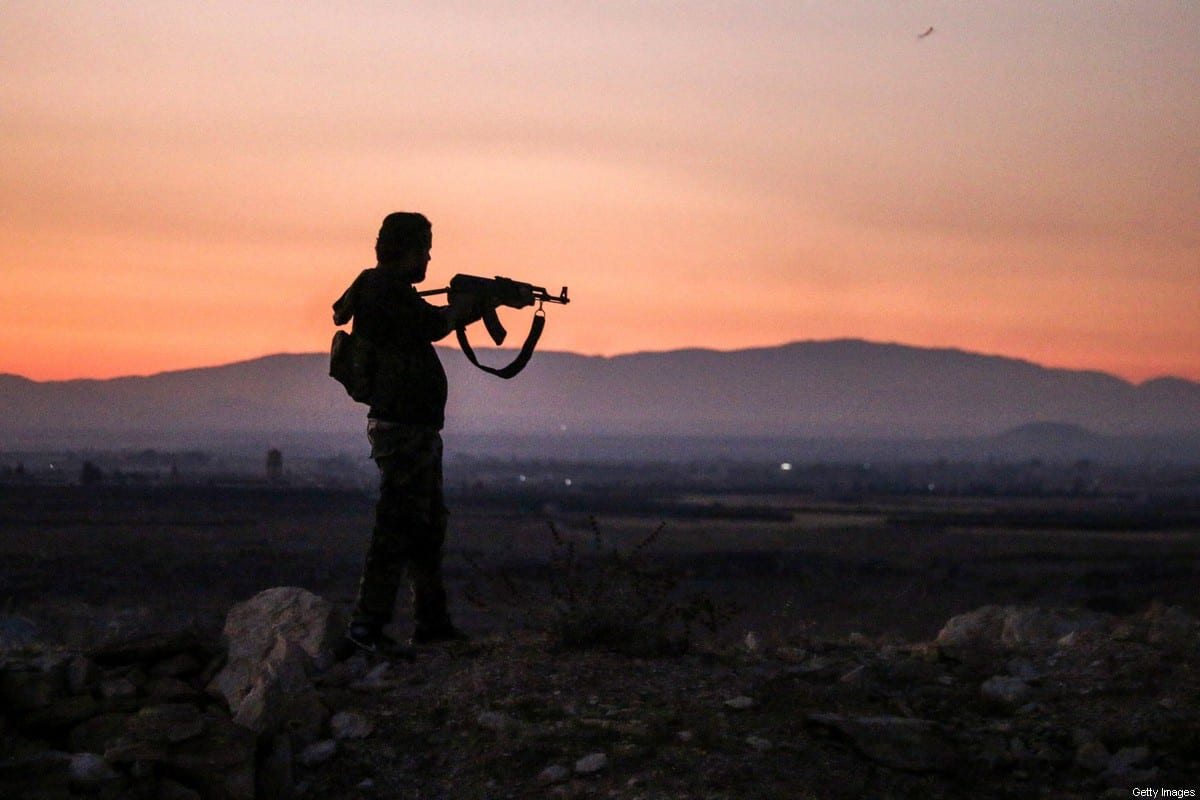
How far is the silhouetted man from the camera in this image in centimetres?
912

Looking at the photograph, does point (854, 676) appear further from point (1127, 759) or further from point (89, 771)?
point (89, 771)

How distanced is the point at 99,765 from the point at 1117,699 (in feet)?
17.1

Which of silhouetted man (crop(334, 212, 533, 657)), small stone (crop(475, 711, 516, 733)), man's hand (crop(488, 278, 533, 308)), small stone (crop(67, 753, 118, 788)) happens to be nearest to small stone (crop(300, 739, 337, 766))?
small stone (crop(475, 711, 516, 733))

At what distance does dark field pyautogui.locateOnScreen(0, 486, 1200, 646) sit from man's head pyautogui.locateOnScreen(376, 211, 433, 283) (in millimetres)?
2160

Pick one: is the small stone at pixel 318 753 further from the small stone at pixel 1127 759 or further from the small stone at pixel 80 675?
the small stone at pixel 1127 759

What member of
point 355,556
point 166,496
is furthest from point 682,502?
point 355,556

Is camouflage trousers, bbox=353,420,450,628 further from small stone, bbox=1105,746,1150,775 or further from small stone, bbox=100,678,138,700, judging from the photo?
small stone, bbox=1105,746,1150,775

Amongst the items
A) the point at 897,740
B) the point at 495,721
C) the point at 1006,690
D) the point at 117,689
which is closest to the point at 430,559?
the point at 495,721

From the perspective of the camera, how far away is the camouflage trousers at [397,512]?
913cm


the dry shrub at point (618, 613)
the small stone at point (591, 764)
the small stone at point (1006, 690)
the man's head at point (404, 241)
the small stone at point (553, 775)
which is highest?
the man's head at point (404, 241)

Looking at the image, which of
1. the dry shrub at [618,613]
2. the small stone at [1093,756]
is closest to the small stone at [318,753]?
the dry shrub at [618,613]

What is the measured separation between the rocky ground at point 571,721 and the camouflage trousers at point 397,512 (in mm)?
320

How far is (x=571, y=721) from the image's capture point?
7.69 meters

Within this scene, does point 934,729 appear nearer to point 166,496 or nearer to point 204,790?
point 204,790
